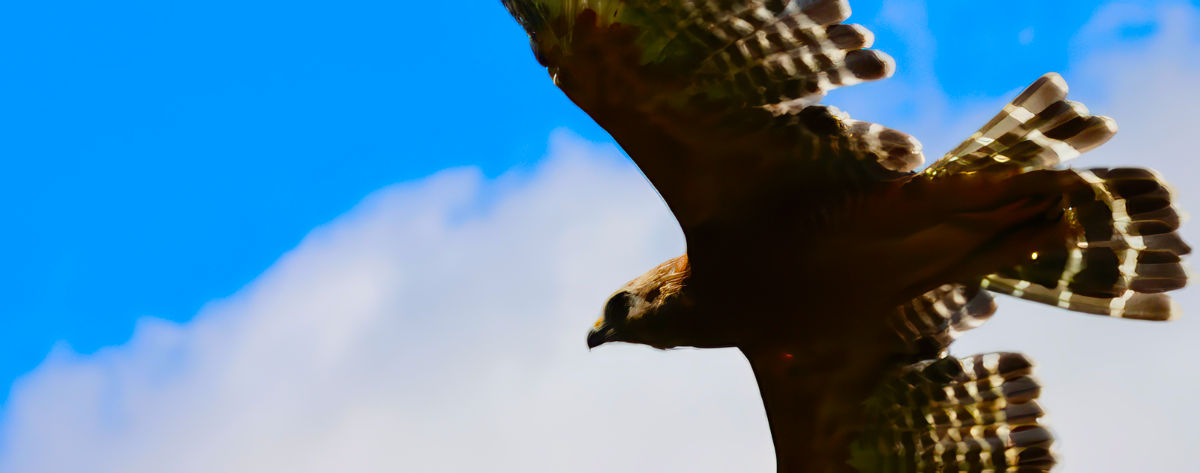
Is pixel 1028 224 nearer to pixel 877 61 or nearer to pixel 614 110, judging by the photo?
pixel 877 61

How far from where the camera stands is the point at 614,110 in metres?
4.67

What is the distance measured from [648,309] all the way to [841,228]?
1062 millimetres

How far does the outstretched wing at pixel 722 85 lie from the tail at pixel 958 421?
1.53 m

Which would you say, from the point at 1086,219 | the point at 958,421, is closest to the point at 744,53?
the point at 1086,219

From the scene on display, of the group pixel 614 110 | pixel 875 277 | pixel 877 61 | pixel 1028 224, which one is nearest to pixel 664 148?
pixel 614 110

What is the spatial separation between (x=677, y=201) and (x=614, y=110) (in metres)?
0.65

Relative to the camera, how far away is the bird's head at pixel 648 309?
17.8ft

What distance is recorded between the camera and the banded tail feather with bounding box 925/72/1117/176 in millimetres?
5039

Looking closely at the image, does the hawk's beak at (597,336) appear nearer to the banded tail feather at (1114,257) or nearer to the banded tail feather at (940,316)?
the banded tail feather at (940,316)

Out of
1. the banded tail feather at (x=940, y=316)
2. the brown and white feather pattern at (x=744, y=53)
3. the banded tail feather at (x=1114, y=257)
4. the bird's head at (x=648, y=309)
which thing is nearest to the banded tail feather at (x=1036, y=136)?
the banded tail feather at (x=1114, y=257)

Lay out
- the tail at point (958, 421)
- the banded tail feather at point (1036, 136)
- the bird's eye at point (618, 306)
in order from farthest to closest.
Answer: the tail at point (958, 421), the bird's eye at point (618, 306), the banded tail feather at point (1036, 136)

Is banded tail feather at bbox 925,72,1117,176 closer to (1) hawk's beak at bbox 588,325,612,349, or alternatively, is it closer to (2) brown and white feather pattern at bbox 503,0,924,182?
(2) brown and white feather pattern at bbox 503,0,924,182

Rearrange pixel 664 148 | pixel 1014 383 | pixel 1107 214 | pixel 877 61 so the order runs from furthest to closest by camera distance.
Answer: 1. pixel 1014 383
2. pixel 1107 214
3. pixel 664 148
4. pixel 877 61

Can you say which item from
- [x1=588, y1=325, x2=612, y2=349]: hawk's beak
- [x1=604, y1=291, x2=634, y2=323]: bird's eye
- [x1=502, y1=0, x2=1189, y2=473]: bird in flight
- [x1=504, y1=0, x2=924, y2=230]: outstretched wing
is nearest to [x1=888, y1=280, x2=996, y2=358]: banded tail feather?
[x1=502, y1=0, x2=1189, y2=473]: bird in flight
